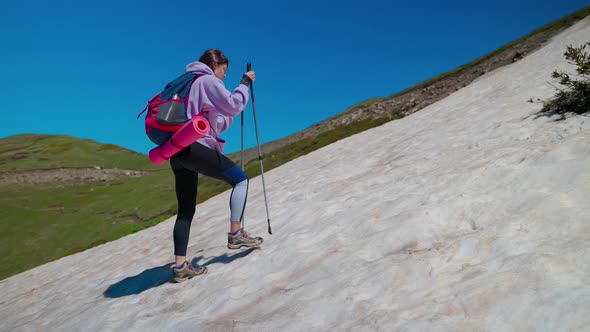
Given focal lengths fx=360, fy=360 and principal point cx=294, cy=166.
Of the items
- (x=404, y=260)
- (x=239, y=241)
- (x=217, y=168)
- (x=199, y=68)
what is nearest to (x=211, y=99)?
(x=199, y=68)

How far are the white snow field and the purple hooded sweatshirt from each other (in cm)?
260

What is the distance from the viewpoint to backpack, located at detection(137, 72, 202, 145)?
5.56 metres

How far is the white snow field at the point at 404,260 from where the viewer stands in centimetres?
338

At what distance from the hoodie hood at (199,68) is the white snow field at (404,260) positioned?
3.34 m

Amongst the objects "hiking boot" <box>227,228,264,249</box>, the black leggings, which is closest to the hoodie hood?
the black leggings

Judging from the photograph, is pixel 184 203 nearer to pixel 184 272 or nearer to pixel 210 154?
pixel 210 154

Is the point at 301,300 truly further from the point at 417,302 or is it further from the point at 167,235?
the point at 167,235

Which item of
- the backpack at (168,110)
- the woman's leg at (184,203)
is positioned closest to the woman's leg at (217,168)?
the woman's leg at (184,203)

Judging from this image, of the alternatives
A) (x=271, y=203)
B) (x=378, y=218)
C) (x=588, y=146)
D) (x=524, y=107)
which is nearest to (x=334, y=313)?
(x=378, y=218)

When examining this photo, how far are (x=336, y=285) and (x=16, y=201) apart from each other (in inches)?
1987

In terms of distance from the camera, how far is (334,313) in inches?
156

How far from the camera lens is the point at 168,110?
18.3 feet

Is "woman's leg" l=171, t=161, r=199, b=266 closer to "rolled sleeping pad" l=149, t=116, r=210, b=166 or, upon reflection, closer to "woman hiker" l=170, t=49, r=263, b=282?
"woman hiker" l=170, t=49, r=263, b=282

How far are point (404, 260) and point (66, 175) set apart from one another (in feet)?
264
